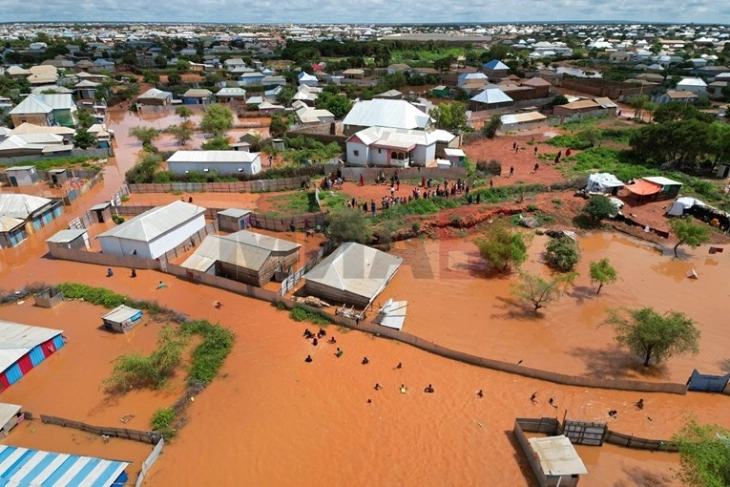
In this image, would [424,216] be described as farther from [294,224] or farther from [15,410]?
[15,410]

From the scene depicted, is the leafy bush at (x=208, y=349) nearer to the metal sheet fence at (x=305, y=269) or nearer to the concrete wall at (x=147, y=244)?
the metal sheet fence at (x=305, y=269)

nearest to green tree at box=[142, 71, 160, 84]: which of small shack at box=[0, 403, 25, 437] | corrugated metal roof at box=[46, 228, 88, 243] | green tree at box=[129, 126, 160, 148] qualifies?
green tree at box=[129, 126, 160, 148]

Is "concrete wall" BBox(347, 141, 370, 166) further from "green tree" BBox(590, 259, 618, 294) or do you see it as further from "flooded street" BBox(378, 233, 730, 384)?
"green tree" BBox(590, 259, 618, 294)

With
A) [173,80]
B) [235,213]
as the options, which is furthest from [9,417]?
[173,80]

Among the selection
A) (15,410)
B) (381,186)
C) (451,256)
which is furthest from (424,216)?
(15,410)

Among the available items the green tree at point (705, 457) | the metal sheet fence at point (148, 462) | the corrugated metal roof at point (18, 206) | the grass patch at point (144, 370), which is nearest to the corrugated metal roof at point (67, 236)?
the corrugated metal roof at point (18, 206)

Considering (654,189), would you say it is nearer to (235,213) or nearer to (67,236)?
(235,213)
